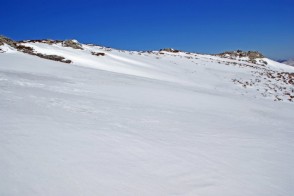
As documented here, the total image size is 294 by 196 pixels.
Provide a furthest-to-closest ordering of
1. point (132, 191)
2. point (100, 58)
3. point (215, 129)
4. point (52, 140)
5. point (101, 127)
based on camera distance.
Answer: point (100, 58) < point (215, 129) < point (101, 127) < point (52, 140) < point (132, 191)

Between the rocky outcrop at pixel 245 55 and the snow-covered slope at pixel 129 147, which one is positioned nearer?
the snow-covered slope at pixel 129 147

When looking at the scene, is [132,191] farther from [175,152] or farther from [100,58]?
[100,58]

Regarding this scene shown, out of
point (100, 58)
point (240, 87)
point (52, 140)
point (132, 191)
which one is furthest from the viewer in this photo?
point (100, 58)

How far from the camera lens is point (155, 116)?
339 inches

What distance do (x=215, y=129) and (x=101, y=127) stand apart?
3.63 m

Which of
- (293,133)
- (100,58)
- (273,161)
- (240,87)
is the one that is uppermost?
(100,58)

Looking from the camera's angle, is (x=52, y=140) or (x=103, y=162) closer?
(x=103, y=162)

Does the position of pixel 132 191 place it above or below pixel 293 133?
below

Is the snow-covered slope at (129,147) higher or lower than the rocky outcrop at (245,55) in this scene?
lower

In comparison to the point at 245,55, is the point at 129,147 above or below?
below

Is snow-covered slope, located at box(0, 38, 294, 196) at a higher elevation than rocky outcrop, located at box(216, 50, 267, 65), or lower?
lower

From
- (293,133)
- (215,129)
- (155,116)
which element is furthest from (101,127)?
(293,133)

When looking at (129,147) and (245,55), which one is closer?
(129,147)

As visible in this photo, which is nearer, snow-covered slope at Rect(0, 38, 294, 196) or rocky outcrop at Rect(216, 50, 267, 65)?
snow-covered slope at Rect(0, 38, 294, 196)
